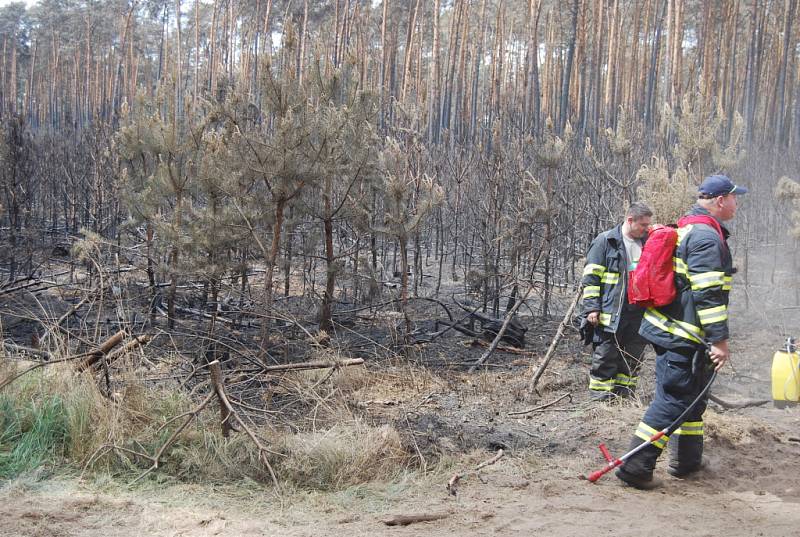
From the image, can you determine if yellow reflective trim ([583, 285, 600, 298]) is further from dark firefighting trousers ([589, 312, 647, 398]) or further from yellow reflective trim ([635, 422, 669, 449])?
yellow reflective trim ([635, 422, 669, 449])

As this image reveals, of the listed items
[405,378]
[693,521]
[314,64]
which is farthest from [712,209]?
[314,64]

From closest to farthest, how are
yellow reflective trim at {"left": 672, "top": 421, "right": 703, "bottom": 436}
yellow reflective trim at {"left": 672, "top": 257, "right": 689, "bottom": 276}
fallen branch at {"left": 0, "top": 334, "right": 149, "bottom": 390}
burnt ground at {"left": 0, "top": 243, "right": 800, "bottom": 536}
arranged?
burnt ground at {"left": 0, "top": 243, "right": 800, "bottom": 536} → yellow reflective trim at {"left": 672, "top": 257, "right": 689, "bottom": 276} → yellow reflective trim at {"left": 672, "top": 421, "right": 703, "bottom": 436} → fallen branch at {"left": 0, "top": 334, "right": 149, "bottom": 390}

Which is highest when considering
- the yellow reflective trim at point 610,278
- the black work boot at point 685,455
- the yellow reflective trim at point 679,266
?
the yellow reflective trim at point 679,266

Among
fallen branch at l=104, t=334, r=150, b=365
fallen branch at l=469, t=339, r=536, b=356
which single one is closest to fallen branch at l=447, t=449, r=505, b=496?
fallen branch at l=104, t=334, r=150, b=365

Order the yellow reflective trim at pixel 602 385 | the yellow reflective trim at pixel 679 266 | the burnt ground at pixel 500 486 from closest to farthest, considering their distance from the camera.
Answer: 1. the burnt ground at pixel 500 486
2. the yellow reflective trim at pixel 679 266
3. the yellow reflective trim at pixel 602 385

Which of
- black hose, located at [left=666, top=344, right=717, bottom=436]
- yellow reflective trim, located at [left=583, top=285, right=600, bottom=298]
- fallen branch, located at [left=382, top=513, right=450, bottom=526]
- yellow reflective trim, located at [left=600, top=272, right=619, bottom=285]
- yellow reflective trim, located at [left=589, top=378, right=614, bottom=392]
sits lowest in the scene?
fallen branch, located at [left=382, top=513, right=450, bottom=526]

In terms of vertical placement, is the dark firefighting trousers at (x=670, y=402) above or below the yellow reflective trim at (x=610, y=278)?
below

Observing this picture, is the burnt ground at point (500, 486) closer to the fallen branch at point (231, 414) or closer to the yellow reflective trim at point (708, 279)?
the fallen branch at point (231, 414)

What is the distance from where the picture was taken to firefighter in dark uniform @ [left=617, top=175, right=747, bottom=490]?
3934 mm

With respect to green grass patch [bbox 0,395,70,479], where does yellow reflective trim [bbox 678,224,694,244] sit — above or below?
above

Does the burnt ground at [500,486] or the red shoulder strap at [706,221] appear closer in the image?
the burnt ground at [500,486]

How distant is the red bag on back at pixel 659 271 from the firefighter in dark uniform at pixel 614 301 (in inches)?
46.8

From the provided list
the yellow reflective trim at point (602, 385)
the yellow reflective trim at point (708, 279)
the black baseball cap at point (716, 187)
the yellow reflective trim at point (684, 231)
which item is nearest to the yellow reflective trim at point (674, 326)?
the yellow reflective trim at point (708, 279)

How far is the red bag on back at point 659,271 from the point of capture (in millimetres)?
4160
